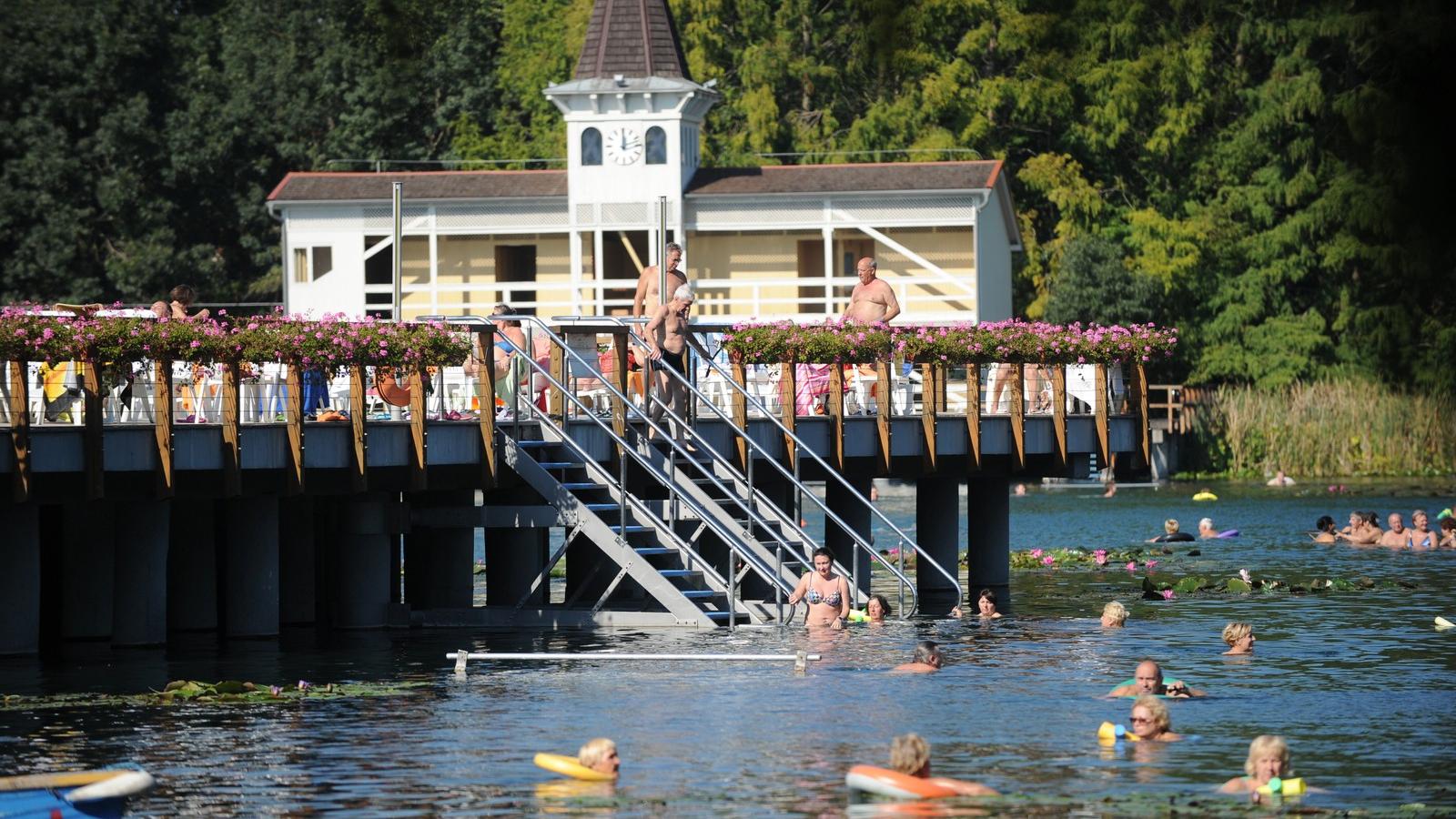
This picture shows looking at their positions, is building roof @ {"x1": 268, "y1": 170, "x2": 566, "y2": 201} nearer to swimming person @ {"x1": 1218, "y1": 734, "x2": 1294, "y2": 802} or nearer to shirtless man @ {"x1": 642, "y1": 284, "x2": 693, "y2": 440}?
shirtless man @ {"x1": 642, "y1": 284, "x2": 693, "y2": 440}

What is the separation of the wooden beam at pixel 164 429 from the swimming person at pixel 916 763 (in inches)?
385

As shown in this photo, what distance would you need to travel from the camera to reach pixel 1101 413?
29016 millimetres

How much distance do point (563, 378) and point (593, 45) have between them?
3521 cm

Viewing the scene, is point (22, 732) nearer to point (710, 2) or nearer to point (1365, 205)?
point (1365, 205)

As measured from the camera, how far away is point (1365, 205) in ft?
10.8

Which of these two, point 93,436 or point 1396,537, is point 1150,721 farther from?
point 1396,537

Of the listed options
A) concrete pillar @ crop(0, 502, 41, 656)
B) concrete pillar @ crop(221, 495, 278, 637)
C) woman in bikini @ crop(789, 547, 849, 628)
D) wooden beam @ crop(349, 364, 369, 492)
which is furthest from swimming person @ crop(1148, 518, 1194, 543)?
concrete pillar @ crop(0, 502, 41, 656)

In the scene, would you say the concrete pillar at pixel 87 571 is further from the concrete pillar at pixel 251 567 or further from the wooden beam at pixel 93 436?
the wooden beam at pixel 93 436

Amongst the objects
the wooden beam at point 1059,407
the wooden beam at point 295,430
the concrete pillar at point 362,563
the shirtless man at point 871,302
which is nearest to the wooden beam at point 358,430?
the wooden beam at point 295,430

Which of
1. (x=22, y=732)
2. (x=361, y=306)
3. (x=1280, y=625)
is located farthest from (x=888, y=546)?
(x=22, y=732)

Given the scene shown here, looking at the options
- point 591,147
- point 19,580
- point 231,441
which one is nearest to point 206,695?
point 231,441

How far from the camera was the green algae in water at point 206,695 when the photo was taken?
19188 millimetres

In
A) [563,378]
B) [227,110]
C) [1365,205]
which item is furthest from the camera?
[227,110]

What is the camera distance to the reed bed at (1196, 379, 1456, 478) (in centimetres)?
5916
